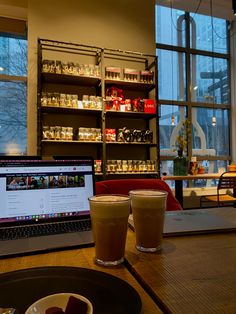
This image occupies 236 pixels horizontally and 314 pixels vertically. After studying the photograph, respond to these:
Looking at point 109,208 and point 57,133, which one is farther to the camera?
point 57,133

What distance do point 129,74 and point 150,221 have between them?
3.10m

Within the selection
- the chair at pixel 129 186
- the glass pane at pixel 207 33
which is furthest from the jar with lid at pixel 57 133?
the glass pane at pixel 207 33

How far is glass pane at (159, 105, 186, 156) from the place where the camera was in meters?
4.67

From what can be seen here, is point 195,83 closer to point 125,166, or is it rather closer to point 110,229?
point 125,166

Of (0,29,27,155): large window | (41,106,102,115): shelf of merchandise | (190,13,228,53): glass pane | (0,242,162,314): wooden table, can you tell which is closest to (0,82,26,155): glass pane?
(0,29,27,155): large window

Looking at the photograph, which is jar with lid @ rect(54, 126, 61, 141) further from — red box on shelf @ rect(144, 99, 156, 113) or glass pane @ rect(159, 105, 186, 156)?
glass pane @ rect(159, 105, 186, 156)

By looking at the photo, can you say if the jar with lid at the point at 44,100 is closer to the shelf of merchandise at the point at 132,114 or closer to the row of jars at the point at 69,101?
the row of jars at the point at 69,101

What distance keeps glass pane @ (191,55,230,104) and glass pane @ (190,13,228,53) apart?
22cm

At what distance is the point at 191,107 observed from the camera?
15.8ft

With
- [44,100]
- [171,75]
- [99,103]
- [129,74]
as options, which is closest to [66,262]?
[44,100]

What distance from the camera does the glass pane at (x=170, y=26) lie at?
472 cm

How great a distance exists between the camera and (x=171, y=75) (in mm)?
4754

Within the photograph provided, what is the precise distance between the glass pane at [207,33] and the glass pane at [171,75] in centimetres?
45

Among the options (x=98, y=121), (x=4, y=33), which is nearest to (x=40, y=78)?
(x=98, y=121)
